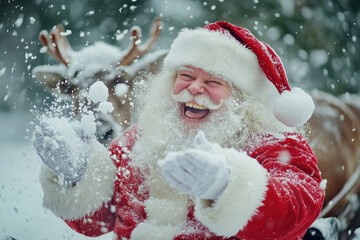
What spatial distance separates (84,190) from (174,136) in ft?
0.81

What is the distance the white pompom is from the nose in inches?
6.5

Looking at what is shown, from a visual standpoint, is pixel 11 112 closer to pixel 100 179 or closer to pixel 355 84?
pixel 100 179

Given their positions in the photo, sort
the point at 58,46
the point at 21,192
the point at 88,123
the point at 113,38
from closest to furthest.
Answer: the point at 88,123, the point at 21,192, the point at 113,38, the point at 58,46

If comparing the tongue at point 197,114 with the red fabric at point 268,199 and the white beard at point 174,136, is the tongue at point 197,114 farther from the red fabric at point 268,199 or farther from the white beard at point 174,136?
the red fabric at point 268,199

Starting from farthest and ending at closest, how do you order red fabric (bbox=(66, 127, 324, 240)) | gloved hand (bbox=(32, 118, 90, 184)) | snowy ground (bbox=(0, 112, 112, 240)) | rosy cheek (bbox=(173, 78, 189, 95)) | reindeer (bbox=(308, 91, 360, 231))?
reindeer (bbox=(308, 91, 360, 231)) → snowy ground (bbox=(0, 112, 112, 240)) → rosy cheek (bbox=(173, 78, 189, 95)) → gloved hand (bbox=(32, 118, 90, 184)) → red fabric (bbox=(66, 127, 324, 240))

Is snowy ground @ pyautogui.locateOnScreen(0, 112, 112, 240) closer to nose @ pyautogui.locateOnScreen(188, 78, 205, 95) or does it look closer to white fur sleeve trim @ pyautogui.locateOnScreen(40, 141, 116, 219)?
white fur sleeve trim @ pyautogui.locateOnScreen(40, 141, 116, 219)

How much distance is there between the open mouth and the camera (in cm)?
89

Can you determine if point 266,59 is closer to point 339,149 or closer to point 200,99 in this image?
point 200,99

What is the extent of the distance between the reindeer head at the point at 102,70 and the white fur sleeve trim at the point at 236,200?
0.87 m

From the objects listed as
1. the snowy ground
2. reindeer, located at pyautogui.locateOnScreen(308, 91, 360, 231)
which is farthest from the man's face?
reindeer, located at pyautogui.locateOnScreen(308, 91, 360, 231)

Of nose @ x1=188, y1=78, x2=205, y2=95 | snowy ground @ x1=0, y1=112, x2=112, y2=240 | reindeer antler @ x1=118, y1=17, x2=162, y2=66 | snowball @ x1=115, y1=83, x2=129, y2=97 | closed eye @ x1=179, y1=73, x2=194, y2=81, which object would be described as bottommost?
snowy ground @ x1=0, y1=112, x2=112, y2=240

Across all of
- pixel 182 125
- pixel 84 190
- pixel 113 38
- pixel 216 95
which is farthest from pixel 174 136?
pixel 113 38

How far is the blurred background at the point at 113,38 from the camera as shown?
113cm

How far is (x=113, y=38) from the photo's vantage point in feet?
5.08
